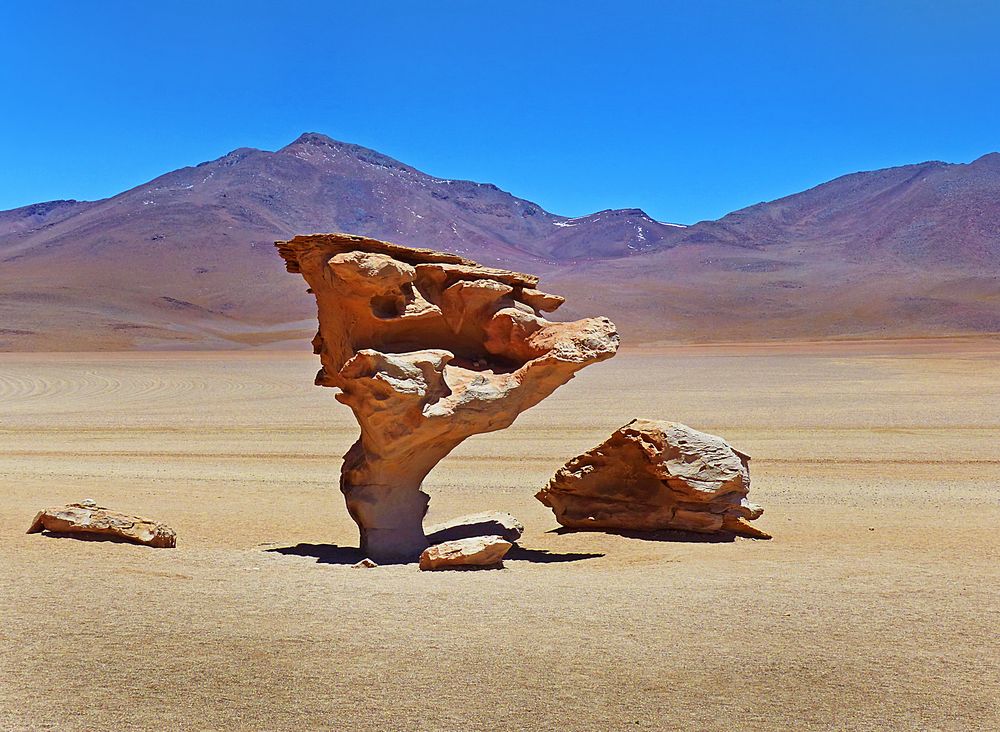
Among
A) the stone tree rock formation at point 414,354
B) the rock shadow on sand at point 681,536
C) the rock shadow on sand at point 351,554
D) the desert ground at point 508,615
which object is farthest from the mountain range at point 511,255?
the rock shadow on sand at point 681,536

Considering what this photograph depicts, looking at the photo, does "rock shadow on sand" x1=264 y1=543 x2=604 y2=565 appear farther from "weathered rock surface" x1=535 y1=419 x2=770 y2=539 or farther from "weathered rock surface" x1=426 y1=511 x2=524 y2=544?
"weathered rock surface" x1=535 y1=419 x2=770 y2=539

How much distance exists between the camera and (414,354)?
942 centimetres

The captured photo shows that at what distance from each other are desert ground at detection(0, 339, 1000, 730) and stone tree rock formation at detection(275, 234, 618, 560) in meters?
0.82

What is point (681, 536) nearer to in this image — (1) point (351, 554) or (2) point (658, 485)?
(2) point (658, 485)

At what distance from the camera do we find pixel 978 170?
154625 millimetres

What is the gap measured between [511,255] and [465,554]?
153m

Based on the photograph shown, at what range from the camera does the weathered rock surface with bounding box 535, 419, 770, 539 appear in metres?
10.4

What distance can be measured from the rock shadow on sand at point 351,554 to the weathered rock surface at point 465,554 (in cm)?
81

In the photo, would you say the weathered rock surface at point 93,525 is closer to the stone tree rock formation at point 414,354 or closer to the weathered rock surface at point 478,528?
the stone tree rock formation at point 414,354

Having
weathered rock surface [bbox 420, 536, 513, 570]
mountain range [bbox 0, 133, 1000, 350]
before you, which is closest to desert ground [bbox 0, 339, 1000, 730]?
weathered rock surface [bbox 420, 536, 513, 570]

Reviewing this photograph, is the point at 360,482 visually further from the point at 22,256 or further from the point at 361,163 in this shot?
the point at 361,163

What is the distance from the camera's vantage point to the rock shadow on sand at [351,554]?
940 centimetres

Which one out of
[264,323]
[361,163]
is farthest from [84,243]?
[361,163]

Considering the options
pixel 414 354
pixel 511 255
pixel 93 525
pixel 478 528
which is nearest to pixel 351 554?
pixel 478 528
